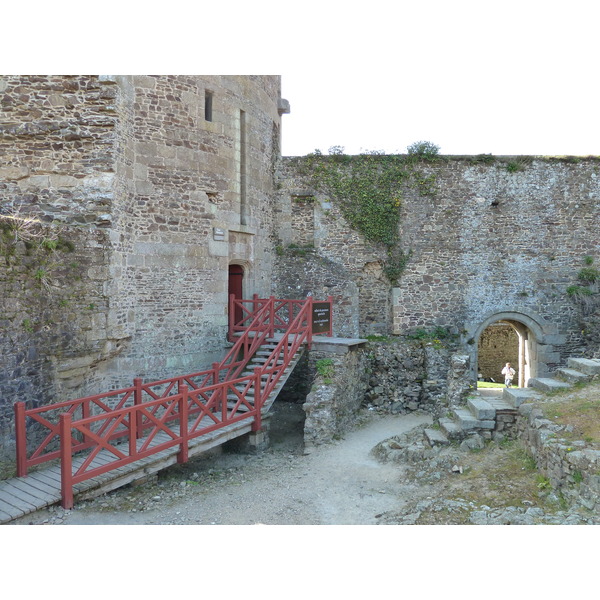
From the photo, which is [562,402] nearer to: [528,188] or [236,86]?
[528,188]

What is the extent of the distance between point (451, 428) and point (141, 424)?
16.4 ft

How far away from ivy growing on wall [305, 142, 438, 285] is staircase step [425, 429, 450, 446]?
6143 millimetres

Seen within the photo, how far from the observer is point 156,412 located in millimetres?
9633

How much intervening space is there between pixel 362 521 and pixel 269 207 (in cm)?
897

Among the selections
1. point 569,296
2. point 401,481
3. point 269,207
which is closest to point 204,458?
point 401,481

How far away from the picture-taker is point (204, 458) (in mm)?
9359

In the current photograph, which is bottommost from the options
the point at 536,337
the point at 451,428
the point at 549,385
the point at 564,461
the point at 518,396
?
the point at 451,428

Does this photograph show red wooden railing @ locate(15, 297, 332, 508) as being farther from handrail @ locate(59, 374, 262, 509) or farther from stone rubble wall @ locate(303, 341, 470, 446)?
stone rubble wall @ locate(303, 341, 470, 446)

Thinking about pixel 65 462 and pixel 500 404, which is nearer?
pixel 65 462

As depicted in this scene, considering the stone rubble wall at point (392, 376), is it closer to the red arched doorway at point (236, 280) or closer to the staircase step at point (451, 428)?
the staircase step at point (451, 428)

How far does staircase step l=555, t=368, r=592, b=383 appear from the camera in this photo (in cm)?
890

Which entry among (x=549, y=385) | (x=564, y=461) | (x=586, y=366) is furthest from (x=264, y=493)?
(x=586, y=366)

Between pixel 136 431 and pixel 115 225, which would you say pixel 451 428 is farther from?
pixel 115 225

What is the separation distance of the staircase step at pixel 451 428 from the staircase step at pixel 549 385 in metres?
1.66
